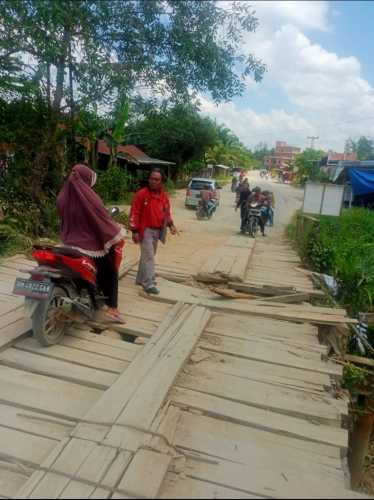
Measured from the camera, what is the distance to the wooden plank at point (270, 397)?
2.49 meters

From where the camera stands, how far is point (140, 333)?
3.63 metres

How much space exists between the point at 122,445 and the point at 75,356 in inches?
50.0

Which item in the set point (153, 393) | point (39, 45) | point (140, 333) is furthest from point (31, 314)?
point (39, 45)

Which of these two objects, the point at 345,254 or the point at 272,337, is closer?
the point at 272,337

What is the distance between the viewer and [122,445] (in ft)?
6.47

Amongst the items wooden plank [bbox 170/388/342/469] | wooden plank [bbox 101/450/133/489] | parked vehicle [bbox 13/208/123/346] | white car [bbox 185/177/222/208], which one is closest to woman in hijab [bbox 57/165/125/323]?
parked vehicle [bbox 13/208/123/346]

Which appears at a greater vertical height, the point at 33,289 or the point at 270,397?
the point at 33,289

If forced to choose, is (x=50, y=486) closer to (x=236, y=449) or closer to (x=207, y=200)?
(x=236, y=449)

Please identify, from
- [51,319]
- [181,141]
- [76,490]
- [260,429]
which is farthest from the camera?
[181,141]

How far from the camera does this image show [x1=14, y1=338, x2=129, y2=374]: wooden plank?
298 cm

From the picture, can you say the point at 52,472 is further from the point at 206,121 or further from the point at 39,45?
the point at 206,121

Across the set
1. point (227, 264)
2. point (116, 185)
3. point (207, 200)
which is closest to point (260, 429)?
point (227, 264)

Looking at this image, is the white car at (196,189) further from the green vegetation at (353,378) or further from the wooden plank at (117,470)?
the wooden plank at (117,470)

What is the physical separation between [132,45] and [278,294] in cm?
329
